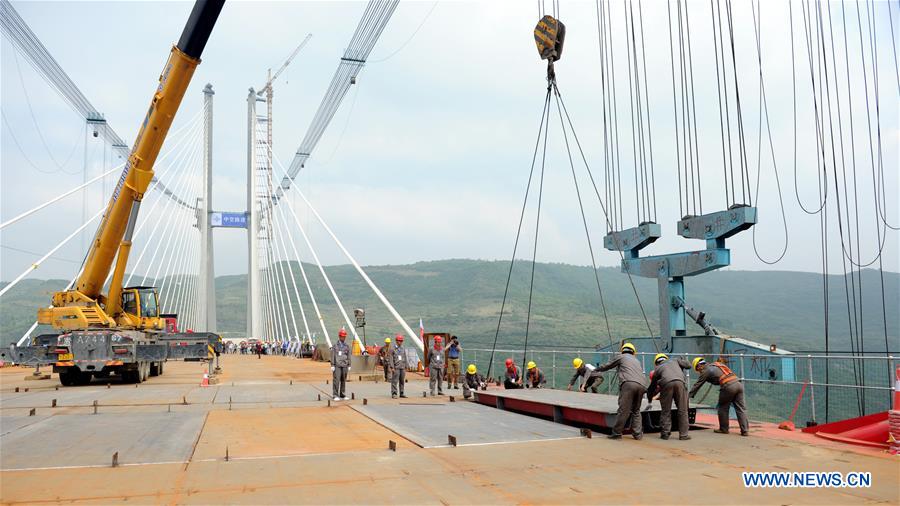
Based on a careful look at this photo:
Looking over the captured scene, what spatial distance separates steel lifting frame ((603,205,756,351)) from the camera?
1658 cm

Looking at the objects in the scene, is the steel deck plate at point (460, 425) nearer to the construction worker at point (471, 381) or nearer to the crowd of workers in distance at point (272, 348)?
the construction worker at point (471, 381)

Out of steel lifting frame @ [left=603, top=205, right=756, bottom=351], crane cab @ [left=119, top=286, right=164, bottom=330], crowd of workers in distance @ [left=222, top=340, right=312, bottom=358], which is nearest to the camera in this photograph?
steel lifting frame @ [left=603, top=205, right=756, bottom=351]

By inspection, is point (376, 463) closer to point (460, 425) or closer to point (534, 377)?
point (460, 425)

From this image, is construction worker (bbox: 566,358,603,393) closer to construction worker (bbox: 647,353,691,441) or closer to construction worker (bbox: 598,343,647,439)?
construction worker (bbox: 647,353,691,441)

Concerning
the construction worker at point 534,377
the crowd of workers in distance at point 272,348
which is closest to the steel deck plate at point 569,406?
the construction worker at point 534,377

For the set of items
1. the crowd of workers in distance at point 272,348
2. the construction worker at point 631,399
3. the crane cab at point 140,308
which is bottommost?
the crowd of workers in distance at point 272,348

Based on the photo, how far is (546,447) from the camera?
855cm

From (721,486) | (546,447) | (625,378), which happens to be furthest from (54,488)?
(625,378)

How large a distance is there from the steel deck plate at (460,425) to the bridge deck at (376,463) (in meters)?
0.05

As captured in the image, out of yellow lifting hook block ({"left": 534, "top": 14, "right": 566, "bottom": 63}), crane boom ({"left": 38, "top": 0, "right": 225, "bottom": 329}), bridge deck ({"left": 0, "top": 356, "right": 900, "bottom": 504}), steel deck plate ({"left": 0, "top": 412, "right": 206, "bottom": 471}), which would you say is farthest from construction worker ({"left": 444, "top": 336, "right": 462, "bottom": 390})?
crane boom ({"left": 38, "top": 0, "right": 225, "bottom": 329})

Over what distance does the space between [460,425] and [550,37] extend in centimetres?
859

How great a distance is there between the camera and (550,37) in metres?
14.2

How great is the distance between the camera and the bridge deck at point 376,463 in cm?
599

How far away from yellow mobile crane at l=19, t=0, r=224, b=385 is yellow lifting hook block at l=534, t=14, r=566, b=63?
9.22m
